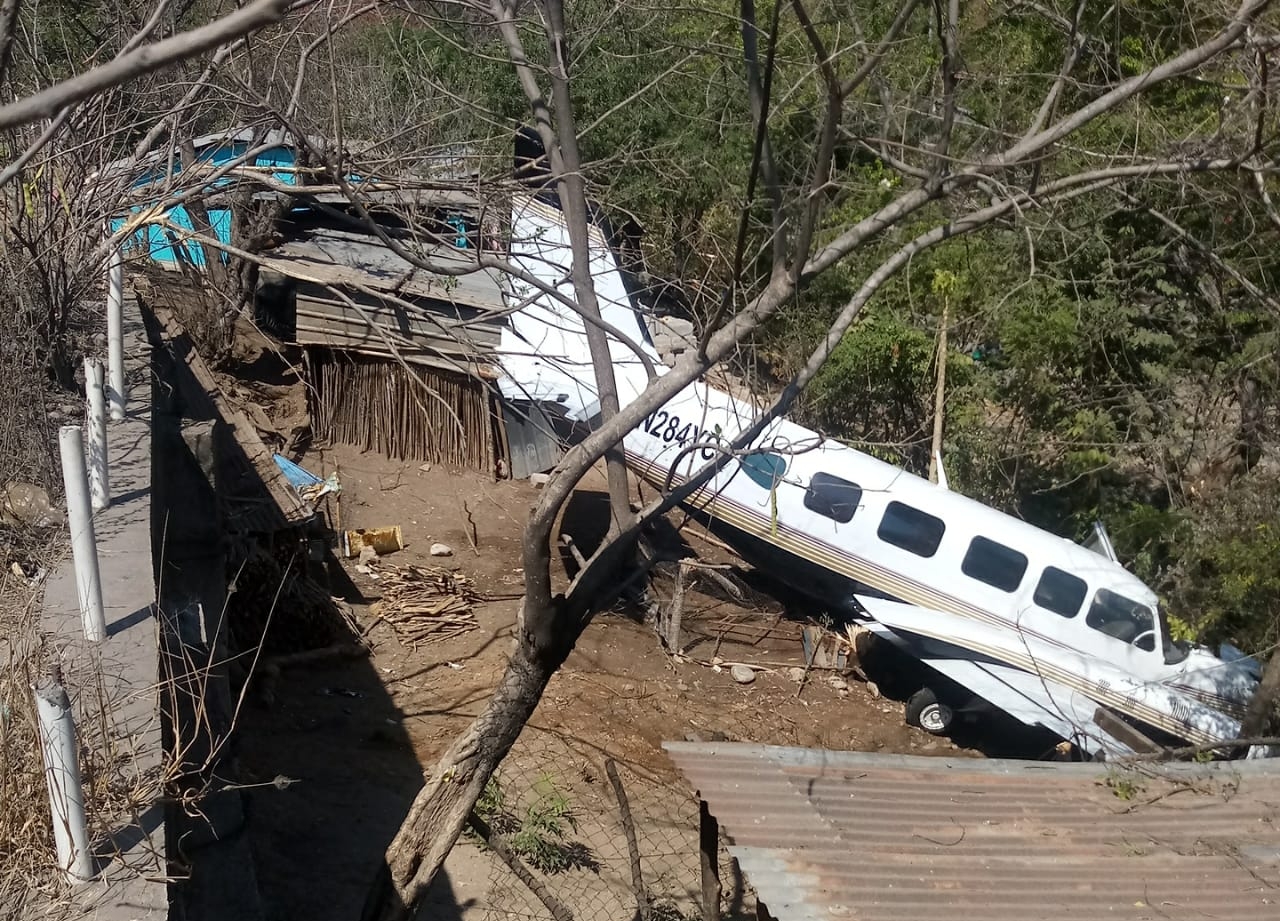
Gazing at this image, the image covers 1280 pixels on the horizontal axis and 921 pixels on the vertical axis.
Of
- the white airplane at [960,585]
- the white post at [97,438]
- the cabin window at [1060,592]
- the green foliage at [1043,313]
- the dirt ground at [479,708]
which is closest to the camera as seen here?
the white post at [97,438]

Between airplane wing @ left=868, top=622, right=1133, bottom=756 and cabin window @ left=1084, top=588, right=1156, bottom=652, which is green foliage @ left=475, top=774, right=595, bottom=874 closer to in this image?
airplane wing @ left=868, top=622, right=1133, bottom=756

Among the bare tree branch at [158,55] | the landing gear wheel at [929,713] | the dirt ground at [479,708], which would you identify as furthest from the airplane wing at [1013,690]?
the bare tree branch at [158,55]

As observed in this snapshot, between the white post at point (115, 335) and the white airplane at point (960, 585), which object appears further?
→ the white airplane at point (960, 585)

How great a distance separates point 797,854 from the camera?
4484mm

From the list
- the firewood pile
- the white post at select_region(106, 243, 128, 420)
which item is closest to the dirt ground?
the firewood pile

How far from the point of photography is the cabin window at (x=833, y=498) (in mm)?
12547

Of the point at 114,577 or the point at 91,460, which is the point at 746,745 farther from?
the point at 91,460

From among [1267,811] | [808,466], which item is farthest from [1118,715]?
[1267,811]

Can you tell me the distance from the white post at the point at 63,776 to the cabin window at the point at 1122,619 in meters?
10.3

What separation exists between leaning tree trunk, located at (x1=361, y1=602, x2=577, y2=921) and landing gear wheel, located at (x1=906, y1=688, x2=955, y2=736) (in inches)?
294

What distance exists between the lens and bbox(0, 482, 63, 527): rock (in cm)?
618

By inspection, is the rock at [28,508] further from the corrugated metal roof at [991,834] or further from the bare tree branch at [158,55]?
the bare tree branch at [158,55]

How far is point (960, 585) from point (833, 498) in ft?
5.30

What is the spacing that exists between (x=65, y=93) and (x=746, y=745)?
4147 millimetres
